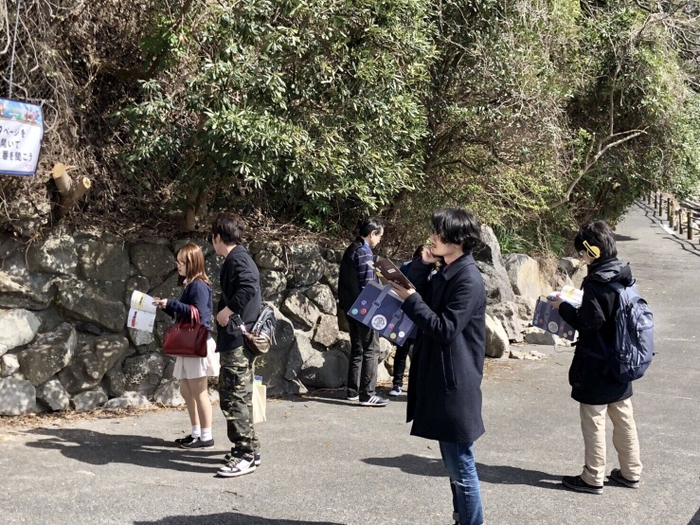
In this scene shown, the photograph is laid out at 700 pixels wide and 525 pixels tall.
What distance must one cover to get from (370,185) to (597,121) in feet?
27.4

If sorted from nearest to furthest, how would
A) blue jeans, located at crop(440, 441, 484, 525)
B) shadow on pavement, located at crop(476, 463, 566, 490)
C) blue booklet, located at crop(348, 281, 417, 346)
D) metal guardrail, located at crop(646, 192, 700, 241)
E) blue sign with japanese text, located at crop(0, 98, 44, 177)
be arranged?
blue jeans, located at crop(440, 441, 484, 525)
blue booklet, located at crop(348, 281, 417, 346)
shadow on pavement, located at crop(476, 463, 566, 490)
blue sign with japanese text, located at crop(0, 98, 44, 177)
metal guardrail, located at crop(646, 192, 700, 241)

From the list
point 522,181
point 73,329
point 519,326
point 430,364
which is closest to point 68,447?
point 73,329

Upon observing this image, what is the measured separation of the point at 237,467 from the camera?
5.46 m

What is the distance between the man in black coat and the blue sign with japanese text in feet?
12.5

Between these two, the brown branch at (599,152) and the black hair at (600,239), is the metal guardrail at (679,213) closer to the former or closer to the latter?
the brown branch at (599,152)

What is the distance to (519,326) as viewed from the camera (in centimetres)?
1120

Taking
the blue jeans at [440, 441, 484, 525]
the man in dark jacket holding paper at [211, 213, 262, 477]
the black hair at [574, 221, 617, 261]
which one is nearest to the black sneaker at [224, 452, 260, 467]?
the man in dark jacket holding paper at [211, 213, 262, 477]

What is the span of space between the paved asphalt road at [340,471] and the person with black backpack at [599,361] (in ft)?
0.79

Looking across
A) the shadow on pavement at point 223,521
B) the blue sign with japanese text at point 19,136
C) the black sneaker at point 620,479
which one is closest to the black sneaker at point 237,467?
the shadow on pavement at point 223,521

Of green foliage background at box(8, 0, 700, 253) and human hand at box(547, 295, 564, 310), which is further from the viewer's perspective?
green foliage background at box(8, 0, 700, 253)

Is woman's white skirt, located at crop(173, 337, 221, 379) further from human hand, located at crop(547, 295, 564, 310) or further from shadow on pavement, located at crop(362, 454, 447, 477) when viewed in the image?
human hand, located at crop(547, 295, 564, 310)

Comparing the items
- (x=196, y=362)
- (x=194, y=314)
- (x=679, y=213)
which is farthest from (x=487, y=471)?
(x=679, y=213)

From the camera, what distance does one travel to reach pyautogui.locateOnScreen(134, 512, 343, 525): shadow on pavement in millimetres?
4641

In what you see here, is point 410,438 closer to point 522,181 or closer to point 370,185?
point 370,185
